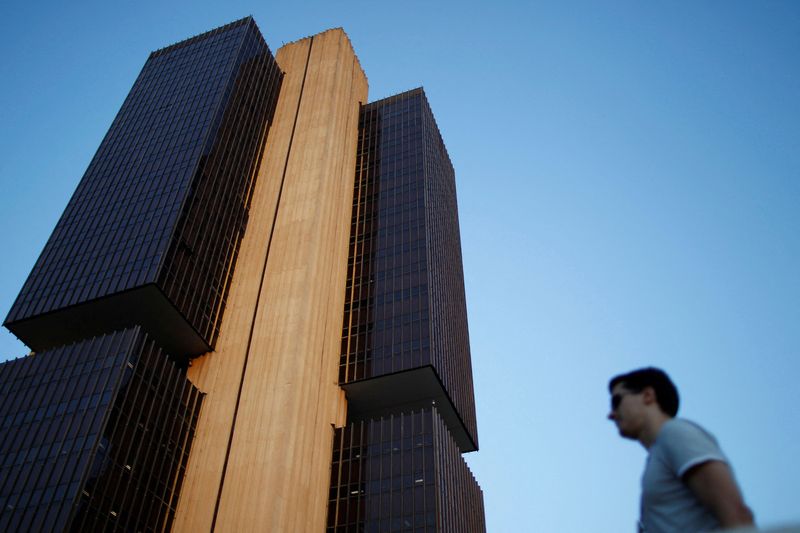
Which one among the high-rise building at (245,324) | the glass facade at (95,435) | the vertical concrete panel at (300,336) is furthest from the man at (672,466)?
the vertical concrete panel at (300,336)

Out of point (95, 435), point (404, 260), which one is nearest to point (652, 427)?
point (95, 435)

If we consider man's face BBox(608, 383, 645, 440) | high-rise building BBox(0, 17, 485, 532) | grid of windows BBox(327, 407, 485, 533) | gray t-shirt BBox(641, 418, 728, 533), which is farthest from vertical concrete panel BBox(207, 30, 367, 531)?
gray t-shirt BBox(641, 418, 728, 533)

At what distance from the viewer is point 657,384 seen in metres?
5.54

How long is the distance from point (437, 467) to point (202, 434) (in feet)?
78.3

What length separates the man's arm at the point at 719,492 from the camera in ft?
13.8

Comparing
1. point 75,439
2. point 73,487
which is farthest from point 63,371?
point 73,487

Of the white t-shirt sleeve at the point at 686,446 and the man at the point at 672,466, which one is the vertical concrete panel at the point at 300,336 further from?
the white t-shirt sleeve at the point at 686,446

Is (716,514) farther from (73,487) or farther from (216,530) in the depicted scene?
(216,530)

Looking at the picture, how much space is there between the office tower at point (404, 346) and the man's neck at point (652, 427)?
59.4 metres

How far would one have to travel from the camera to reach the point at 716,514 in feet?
14.2

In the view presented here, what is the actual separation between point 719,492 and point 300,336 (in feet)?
229

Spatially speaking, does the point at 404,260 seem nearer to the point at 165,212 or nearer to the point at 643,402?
the point at 165,212

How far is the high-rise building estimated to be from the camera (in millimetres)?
60938

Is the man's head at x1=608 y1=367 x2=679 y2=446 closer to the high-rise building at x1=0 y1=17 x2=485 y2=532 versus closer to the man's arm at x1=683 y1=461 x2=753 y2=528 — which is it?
the man's arm at x1=683 y1=461 x2=753 y2=528
